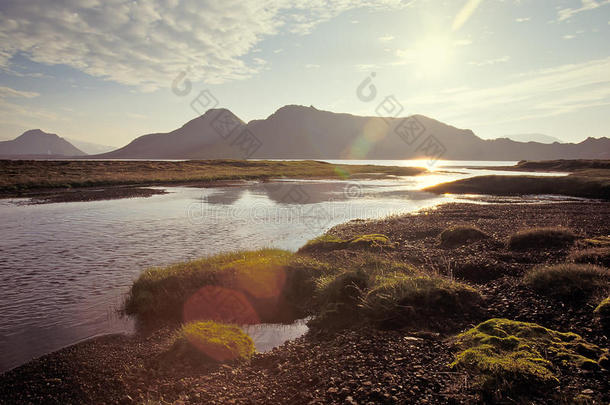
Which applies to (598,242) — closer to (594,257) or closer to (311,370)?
(594,257)

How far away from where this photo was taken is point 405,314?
32.4 feet

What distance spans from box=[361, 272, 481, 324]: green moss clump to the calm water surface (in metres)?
2.73

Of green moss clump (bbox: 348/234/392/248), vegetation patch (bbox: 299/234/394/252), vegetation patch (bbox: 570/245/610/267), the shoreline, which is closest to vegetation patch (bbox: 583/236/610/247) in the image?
vegetation patch (bbox: 570/245/610/267)

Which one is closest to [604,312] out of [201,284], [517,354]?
[517,354]

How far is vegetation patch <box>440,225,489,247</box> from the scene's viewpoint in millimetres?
19688

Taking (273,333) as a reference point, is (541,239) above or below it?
above

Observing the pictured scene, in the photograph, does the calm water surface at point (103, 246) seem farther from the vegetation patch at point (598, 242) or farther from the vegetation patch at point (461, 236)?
the vegetation patch at point (598, 242)

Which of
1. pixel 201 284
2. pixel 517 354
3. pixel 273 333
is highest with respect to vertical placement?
pixel 517 354

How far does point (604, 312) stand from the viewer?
25.9ft

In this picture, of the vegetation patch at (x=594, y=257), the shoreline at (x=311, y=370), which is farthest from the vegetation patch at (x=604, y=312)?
the vegetation patch at (x=594, y=257)

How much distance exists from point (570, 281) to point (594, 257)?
176 inches

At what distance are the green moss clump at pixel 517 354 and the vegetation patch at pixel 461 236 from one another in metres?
12.1

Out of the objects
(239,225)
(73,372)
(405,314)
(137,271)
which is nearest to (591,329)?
(405,314)

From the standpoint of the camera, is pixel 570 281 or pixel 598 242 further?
pixel 598 242
